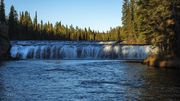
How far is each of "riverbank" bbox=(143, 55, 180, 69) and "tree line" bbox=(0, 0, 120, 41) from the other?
2582 inches

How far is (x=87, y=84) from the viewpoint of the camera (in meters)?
35.3

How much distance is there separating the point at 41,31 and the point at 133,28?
54.0 metres

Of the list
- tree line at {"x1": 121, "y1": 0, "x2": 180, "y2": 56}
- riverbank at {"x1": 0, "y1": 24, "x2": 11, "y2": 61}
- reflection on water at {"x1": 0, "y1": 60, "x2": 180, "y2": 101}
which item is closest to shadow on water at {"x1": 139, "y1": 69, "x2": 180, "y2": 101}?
reflection on water at {"x1": 0, "y1": 60, "x2": 180, "y2": 101}

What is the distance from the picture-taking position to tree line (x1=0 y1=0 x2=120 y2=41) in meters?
129

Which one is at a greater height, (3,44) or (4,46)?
(3,44)

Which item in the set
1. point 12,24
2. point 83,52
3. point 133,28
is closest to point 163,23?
point 83,52

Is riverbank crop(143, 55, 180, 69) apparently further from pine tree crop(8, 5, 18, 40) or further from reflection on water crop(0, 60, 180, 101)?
pine tree crop(8, 5, 18, 40)

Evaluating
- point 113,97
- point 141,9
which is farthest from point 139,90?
point 141,9

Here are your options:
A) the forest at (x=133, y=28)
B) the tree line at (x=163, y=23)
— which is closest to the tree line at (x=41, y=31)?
the forest at (x=133, y=28)

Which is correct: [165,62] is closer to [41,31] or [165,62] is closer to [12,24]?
[12,24]

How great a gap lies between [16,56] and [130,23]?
4649 centimetres

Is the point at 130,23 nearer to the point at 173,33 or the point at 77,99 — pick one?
the point at 173,33

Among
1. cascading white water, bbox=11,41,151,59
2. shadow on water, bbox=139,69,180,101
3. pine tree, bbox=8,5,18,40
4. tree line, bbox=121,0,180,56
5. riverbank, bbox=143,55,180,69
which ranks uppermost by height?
pine tree, bbox=8,5,18,40

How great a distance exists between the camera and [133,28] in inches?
4419
